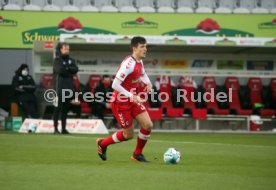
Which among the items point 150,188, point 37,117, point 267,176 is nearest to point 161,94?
point 37,117

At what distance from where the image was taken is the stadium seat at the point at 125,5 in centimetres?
2652

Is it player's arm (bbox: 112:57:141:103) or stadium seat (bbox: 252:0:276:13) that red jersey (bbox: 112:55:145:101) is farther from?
stadium seat (bbox: 252:0:276:13)

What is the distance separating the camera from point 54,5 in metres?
26.8

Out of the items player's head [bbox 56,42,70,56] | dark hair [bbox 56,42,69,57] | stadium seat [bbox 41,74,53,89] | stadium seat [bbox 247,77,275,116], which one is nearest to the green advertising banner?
stadium seat [bbox 41,74,53,89]

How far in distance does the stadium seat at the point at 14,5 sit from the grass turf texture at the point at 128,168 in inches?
420

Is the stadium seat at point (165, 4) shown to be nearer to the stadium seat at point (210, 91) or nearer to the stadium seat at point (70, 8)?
the stadium seat at point (70, 8)

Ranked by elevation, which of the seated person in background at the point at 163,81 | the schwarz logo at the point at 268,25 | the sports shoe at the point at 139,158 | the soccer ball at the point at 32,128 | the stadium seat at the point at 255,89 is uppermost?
the schwarz logo at the point at 268,25

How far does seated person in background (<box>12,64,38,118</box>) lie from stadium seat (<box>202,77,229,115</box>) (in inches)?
243

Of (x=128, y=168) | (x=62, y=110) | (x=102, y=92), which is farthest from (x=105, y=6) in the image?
(x=128, y=168)

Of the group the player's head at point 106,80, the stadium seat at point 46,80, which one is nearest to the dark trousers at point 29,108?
the stadium seat at point 46,80

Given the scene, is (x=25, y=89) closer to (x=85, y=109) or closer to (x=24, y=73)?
(x=24, y=73)

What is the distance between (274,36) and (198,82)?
3.23 metres

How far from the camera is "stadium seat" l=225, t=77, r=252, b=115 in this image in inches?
988

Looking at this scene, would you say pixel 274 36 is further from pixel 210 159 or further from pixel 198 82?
pixel 210 159
